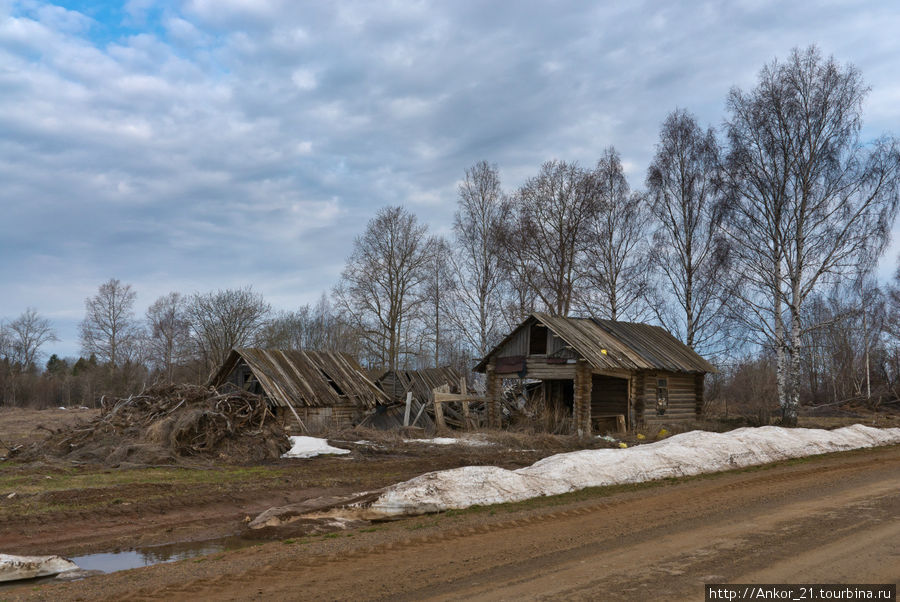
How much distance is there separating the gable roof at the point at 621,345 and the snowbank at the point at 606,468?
21.3 ft

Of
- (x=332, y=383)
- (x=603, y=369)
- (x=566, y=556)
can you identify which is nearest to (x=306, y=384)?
(x=332, y=383)

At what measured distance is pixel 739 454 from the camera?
595 inches

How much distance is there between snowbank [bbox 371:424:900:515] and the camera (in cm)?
993

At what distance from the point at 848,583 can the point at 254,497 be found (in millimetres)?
9382

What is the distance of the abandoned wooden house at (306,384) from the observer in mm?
25141

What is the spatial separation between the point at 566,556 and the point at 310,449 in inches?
506

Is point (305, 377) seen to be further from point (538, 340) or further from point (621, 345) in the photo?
point (621, 345)

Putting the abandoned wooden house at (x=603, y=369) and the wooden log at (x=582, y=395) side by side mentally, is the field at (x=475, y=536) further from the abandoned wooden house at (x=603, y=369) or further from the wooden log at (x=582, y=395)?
the abandoned wooden house at (x=603, y=369)

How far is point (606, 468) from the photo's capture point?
12.4 m

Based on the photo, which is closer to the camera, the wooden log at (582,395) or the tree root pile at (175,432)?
the tree root pile at (175,432)

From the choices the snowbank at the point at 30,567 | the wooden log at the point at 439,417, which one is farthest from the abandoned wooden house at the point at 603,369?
the snowbank at the point at 30,567

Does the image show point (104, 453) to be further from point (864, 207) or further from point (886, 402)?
point (886, 402)

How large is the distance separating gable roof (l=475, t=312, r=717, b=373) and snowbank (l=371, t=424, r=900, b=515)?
6484 mm

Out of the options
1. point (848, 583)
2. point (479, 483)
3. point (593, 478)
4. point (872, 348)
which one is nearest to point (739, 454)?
point (593, 478)
